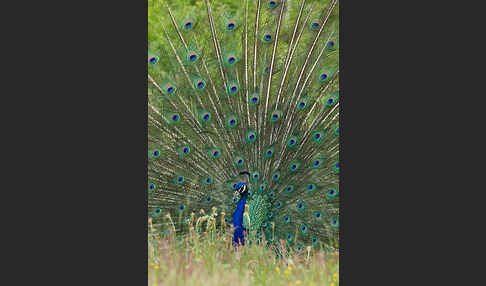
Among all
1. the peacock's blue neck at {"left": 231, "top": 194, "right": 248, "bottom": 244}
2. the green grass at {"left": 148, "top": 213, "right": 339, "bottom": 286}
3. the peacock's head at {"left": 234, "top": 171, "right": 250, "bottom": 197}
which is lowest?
the green grass at {"left": 148, "top": 213, "right": 339, "bottom": 286}

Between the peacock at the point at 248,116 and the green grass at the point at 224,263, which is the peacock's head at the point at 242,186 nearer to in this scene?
the peacock at the point at 248,116

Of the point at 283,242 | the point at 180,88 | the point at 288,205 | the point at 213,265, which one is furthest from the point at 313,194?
the point at 180,88

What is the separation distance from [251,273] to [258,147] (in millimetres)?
1432

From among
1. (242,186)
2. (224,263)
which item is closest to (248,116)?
(242,186)

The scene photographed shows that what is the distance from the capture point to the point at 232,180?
19.2 ft

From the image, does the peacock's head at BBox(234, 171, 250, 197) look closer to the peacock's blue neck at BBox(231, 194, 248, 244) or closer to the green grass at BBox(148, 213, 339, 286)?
the peacock's blue neck at BBox(231, 194, 248, 244)

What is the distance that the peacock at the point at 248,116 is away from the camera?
5.43 m

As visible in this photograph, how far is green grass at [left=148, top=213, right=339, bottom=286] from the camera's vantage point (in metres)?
5.09

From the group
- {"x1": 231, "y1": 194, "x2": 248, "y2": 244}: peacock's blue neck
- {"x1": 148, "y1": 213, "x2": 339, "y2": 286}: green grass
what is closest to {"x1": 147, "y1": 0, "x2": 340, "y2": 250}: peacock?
{"x1": 231, "y1": 194, "x2": 248, "y2": 244}: peacock's blue neck

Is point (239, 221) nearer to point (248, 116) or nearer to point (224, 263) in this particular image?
point (224, 263)

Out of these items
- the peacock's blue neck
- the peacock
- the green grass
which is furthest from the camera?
the peacock's blue neck

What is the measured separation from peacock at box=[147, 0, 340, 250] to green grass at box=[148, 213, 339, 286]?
172mm

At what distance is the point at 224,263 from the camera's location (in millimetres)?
5312

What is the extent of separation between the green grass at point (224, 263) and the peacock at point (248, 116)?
0.17m
